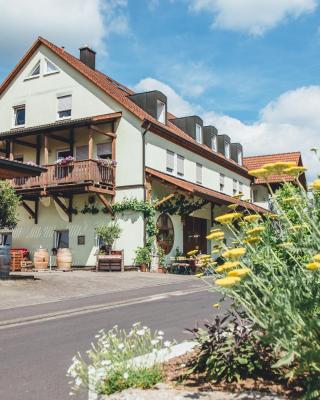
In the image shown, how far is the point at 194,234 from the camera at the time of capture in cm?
2688

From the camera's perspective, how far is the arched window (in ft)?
77.2

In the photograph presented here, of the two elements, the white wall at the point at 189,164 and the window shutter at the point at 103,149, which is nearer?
the white wall at the point at 189,164

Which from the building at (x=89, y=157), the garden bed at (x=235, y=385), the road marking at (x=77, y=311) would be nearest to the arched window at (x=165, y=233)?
the building at (x=89, y=157)

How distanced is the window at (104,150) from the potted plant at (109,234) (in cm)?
365

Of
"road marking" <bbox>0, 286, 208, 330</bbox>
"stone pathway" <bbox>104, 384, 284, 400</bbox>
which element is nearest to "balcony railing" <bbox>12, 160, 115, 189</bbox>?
"road marking" <bbox>0, 286, 208, 330</bbox>

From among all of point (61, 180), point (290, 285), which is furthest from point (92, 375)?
point (61, 180)

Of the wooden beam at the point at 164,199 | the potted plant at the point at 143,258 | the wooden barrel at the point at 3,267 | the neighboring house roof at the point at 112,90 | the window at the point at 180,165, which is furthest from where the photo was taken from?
the window at the point at 180,165

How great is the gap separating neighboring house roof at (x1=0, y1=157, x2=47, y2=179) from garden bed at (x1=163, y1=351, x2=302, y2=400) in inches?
458

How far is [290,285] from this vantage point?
10.5 ft

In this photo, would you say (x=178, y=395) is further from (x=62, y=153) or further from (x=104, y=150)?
(x=62, y=153)

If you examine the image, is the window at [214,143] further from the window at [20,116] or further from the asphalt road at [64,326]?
the asphalt road at [64,326]

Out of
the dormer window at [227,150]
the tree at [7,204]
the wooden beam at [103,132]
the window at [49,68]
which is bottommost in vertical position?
the tree at [7,204]

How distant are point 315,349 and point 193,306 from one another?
26.3 feet

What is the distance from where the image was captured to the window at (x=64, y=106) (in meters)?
25.5
